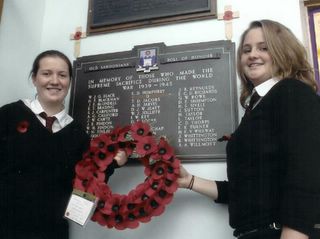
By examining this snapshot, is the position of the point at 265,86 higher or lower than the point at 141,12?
lower

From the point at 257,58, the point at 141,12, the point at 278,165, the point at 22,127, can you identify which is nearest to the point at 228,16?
the point at 141,12

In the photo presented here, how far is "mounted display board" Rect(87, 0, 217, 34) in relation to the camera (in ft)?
6.91

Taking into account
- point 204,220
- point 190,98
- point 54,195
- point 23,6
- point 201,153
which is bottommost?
point 204,220

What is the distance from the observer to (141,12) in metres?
2.23

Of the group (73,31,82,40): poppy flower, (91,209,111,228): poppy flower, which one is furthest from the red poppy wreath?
(73,31,82,40): poppy flower

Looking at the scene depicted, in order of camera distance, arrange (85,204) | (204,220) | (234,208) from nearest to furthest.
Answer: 1. (234,208)
2. (85,204)
3. (204,220)

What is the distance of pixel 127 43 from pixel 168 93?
47 cm

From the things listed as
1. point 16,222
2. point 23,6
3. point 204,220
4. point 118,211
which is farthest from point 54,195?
point 23,6

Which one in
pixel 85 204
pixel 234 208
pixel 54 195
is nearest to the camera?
pixel 234 208

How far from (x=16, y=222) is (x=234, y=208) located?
940mm

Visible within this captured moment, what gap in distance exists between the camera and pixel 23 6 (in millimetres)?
2273

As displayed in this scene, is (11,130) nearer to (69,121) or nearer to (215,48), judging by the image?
(69,121)

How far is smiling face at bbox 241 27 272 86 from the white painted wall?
419 mm

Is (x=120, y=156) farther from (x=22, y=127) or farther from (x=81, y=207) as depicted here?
(x=22, y=127)
